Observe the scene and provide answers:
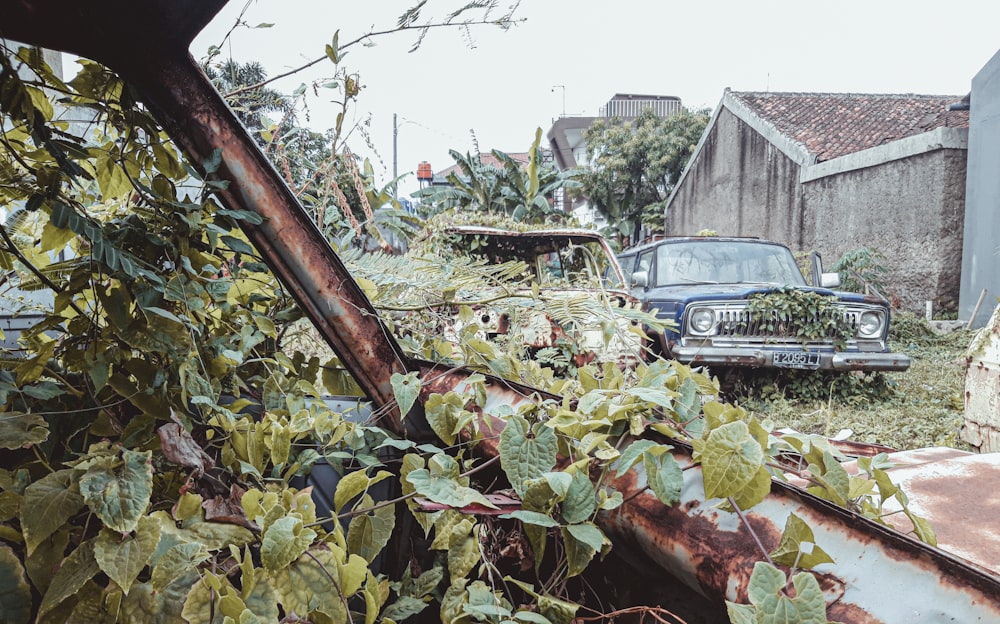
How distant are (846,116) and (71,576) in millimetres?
20346

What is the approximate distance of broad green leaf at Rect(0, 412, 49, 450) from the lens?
0.87m

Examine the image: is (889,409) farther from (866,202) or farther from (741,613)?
(866,202)

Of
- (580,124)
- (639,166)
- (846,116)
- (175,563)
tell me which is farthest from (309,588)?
(580,124)

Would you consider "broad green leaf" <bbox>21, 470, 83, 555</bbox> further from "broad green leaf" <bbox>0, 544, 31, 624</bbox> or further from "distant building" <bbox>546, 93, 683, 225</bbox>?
"distant building" <bbox>546, 93, 683, 225</bbox>

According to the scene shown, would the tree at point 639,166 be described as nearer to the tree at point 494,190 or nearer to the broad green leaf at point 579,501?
the tree at point 494,190

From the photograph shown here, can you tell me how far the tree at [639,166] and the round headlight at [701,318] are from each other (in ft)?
65.5

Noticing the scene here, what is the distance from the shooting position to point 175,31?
2.81ft

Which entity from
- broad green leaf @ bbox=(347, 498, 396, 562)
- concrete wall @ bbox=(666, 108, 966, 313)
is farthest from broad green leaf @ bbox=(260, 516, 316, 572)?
concrete wall @ bbox=(666, 108, 966, 313)

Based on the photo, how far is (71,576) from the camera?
2.52 ft

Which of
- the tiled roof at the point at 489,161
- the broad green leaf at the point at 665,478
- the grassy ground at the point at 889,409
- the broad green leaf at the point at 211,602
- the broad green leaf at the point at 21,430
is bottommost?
the grassy ground at the point at 889,409

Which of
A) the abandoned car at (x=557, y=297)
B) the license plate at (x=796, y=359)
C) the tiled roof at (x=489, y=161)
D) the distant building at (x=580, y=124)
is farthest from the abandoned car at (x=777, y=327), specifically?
the distant building at (x=580, y=124)

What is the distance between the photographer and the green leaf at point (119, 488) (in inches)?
30.4

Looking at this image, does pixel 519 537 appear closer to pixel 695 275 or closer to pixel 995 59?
pixel 695 275

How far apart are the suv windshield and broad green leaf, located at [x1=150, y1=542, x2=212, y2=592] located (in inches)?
244
